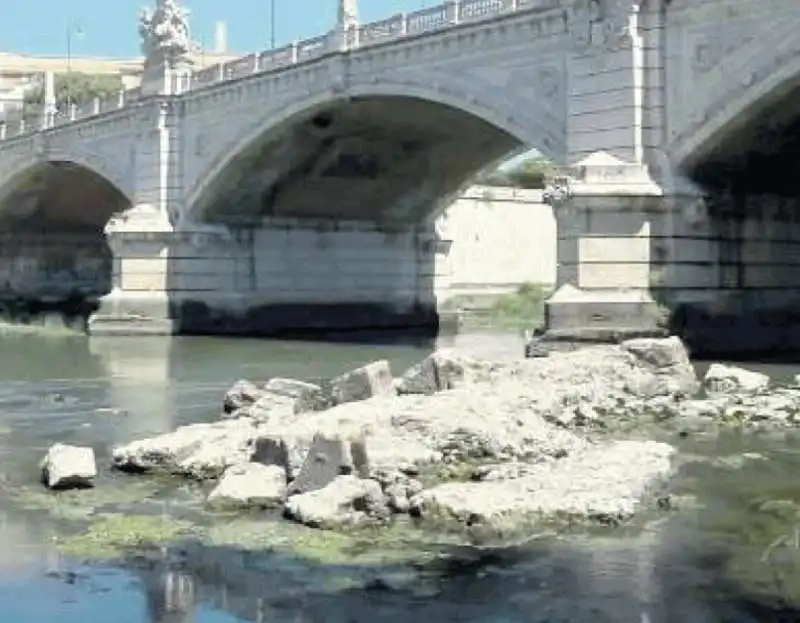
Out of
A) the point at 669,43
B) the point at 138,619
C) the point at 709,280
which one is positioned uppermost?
the point at 669,43

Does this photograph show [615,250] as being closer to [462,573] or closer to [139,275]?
[462,573]

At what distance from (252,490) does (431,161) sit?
30918 millimetres

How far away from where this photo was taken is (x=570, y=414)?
14898 mm

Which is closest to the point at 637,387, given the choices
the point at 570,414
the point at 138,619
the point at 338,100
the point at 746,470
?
the point at 570,414

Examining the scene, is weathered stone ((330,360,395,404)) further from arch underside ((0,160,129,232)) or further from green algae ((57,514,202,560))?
arch underside ((0,160,129,232))

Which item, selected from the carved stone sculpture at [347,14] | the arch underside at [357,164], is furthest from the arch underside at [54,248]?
the carved stone sculpture at [347,14]

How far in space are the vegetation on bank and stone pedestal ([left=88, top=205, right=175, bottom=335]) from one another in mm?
11675

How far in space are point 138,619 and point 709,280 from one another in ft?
64.9

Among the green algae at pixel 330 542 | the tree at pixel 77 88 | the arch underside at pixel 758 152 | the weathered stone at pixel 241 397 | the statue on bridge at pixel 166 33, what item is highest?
the tree at pixel 77 88

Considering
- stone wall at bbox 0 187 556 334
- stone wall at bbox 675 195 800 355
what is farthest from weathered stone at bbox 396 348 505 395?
stone wall at bbox 0 187 556 334

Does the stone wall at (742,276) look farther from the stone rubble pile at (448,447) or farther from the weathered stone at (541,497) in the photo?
the weathered stone at (541,497)

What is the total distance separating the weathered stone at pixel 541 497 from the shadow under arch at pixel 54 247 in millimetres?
47502

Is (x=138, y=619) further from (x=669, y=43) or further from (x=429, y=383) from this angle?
(x=669, y=43)

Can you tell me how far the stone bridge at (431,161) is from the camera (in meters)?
24.7
